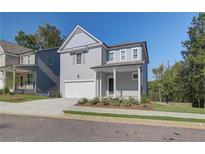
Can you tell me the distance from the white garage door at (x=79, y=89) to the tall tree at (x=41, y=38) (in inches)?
986

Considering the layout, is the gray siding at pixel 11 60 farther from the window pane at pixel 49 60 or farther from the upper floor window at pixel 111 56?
the upper floor window at pixel 111 56

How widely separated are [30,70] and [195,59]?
21.7 metres

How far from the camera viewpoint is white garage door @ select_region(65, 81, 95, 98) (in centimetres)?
1942

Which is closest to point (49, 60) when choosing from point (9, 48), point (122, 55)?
point (9, 48)

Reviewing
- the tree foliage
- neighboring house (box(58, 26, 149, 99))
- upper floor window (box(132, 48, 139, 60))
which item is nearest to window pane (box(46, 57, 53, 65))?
neighboring house (box(58, 26, 149, 99))

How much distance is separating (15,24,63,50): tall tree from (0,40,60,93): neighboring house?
14857 millimetres

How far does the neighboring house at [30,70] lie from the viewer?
23.2m

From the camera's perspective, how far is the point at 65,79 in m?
21.5

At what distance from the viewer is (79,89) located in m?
20.3

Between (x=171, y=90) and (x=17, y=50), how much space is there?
2726cm

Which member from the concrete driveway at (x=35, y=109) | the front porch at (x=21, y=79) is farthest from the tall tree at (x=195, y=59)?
the front porch at (x=21, y=79)

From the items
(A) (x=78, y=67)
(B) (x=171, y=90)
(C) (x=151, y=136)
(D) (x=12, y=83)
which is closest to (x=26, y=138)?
(C) (x=151, y=136)

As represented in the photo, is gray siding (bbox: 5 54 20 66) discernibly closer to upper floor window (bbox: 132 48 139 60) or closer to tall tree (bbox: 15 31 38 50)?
tall tree (bbox: 15 31 38 50)

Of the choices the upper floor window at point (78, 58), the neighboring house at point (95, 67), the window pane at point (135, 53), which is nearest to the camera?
the neighboring house at point (95, 67)
